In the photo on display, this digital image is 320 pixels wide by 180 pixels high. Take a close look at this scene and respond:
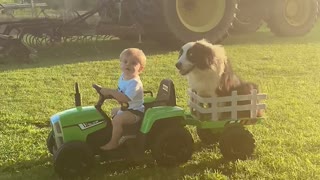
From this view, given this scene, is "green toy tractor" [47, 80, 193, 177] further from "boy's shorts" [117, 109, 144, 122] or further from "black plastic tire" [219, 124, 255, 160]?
"black plastic tire" [219, 124, 255, 160]

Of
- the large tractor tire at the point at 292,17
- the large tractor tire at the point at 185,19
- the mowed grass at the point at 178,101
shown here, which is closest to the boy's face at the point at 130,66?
the mowed grass at the point at 178,101

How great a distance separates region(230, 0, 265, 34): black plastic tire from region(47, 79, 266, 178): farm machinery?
398 inches

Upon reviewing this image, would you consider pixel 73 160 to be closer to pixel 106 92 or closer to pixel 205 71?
pixel 106 92

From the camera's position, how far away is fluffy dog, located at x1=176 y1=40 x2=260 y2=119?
508 centimetres

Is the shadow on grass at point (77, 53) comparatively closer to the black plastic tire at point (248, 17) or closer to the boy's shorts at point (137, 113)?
the black plastic tire at point (248, 17)

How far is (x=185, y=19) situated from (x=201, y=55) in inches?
307

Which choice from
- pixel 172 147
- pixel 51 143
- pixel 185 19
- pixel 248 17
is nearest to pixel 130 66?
pixel 172 147

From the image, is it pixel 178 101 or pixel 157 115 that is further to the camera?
pixel 178 101

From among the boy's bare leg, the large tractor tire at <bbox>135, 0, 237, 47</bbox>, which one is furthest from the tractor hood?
the large tractor tire at <bbox>135, 0, 237, 47</bbox>

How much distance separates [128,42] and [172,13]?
2.11 metres

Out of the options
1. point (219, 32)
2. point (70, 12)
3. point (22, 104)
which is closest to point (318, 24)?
point (219, 32)

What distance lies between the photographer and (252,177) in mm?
4801

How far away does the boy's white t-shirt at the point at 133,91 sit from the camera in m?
5.04

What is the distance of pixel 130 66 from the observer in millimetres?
5023
